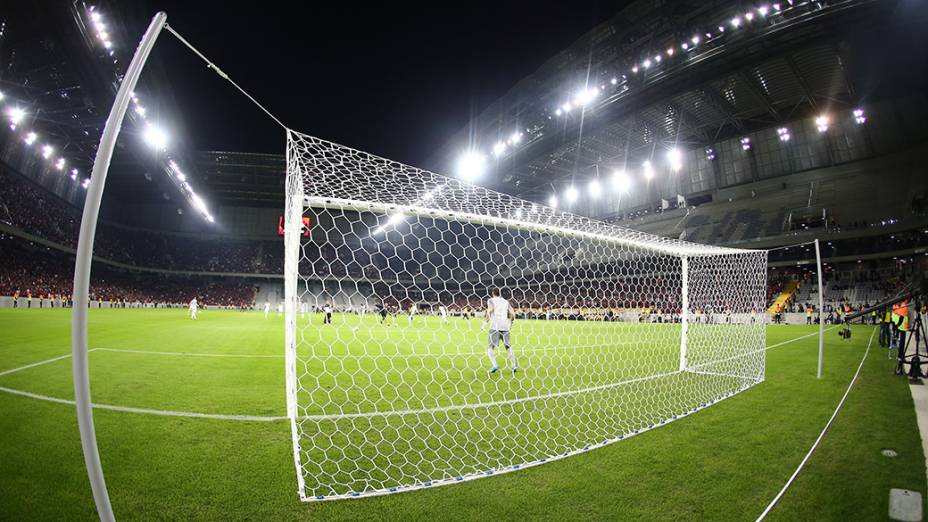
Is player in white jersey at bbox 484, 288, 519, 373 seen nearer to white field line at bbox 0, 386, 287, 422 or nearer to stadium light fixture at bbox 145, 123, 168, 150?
white field line at bbox 0, 386, 287, 422

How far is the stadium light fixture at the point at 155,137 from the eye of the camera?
75.6 ft

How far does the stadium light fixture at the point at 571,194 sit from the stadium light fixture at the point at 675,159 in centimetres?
969

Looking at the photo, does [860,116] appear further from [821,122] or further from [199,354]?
[199,354]

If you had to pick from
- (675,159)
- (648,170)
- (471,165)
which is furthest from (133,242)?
(675,159)

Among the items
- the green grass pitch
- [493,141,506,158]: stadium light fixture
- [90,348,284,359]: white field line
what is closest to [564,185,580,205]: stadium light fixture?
[493,141,506,158]: stadium light fixture

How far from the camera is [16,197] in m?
26.3

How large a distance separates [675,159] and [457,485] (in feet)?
135

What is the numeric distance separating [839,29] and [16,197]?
4835 cm

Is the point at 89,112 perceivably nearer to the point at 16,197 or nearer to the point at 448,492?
the point at 16,197

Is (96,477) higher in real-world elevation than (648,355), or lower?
higher

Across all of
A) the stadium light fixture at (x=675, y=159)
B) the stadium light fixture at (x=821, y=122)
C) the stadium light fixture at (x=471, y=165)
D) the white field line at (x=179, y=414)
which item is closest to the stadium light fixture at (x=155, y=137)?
the stadium light fixture at (x=471, y=165)

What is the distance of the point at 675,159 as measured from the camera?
1453 inches

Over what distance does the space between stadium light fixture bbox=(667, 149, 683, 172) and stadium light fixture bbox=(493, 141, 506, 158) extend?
1591 cm

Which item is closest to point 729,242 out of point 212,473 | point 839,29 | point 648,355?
point 839,29
